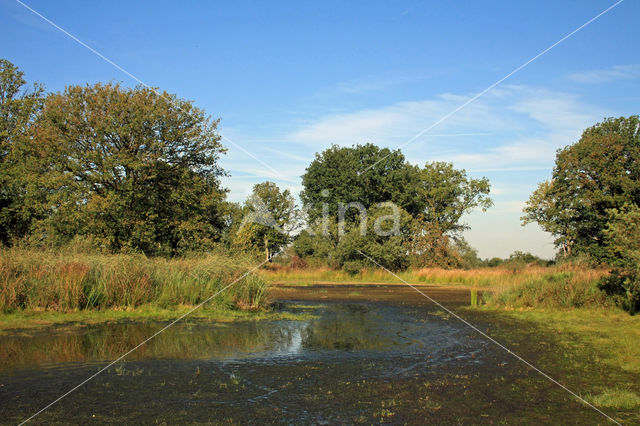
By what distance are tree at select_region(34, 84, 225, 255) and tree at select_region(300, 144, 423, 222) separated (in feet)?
88.3

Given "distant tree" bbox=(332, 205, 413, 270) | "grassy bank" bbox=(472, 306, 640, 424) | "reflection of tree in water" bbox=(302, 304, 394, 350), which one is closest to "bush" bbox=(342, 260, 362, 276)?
"distant tree" bbox=(332, 205, 413, 270)

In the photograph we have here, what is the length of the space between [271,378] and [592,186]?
4438 centimetres

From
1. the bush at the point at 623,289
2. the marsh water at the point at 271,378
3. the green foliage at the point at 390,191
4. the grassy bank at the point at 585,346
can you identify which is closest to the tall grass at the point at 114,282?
the marsh water at the point at 271,378

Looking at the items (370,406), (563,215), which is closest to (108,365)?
(370,406)

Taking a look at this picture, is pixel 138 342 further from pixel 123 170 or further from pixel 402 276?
pixel 402 276

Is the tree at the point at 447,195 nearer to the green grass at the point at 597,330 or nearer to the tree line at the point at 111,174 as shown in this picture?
the tree line at the point at 111,174

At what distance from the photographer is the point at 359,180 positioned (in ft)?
191

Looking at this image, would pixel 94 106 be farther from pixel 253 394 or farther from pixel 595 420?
pixel 595 420

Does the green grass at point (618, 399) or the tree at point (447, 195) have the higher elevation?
the tree at point (447, 195)

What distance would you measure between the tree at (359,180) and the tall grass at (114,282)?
3867 centimetres

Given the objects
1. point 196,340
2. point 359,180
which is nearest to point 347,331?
point 196,340

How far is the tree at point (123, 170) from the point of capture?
2870cm

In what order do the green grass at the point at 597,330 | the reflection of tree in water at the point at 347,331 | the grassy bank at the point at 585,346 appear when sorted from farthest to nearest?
1. the reflection of tree in water at the point at 347,331
2. the green grass at the point at 597,330
3. the grassy bank at the point at 585,346

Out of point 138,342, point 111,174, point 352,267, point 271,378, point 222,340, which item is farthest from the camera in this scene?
point 352,267
